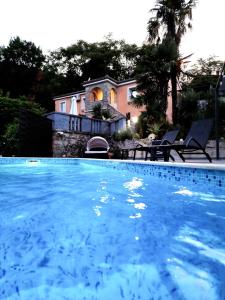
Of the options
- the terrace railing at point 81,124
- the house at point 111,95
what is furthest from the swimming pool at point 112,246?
the house at point 111,95

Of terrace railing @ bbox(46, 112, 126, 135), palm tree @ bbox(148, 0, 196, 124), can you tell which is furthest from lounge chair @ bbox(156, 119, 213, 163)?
palm tree @ bbox(148, 0, 196, 124)

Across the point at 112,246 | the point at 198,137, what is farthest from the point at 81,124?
the point at 112,246

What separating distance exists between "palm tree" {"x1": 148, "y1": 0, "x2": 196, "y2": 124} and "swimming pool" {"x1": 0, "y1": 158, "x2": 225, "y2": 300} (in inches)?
634

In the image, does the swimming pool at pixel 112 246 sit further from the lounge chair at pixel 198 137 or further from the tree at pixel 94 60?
the tree at pixel 94 60

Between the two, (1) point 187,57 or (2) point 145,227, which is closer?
(2) point 145,227

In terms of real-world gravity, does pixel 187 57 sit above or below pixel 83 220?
above

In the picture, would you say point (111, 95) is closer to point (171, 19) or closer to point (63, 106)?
point (63, 106)

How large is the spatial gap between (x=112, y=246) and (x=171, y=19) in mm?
18228

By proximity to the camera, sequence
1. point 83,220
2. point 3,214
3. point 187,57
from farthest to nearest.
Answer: point 187,57 < point 3,214 < point 83,220

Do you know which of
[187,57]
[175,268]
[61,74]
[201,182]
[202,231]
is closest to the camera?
[175,268]

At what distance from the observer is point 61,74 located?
122 feet

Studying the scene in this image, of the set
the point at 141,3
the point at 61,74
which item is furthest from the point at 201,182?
the point at 61,74

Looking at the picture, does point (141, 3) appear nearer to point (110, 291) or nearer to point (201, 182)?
point (201, 182)

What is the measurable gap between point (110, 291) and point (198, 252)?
73 centimetres
